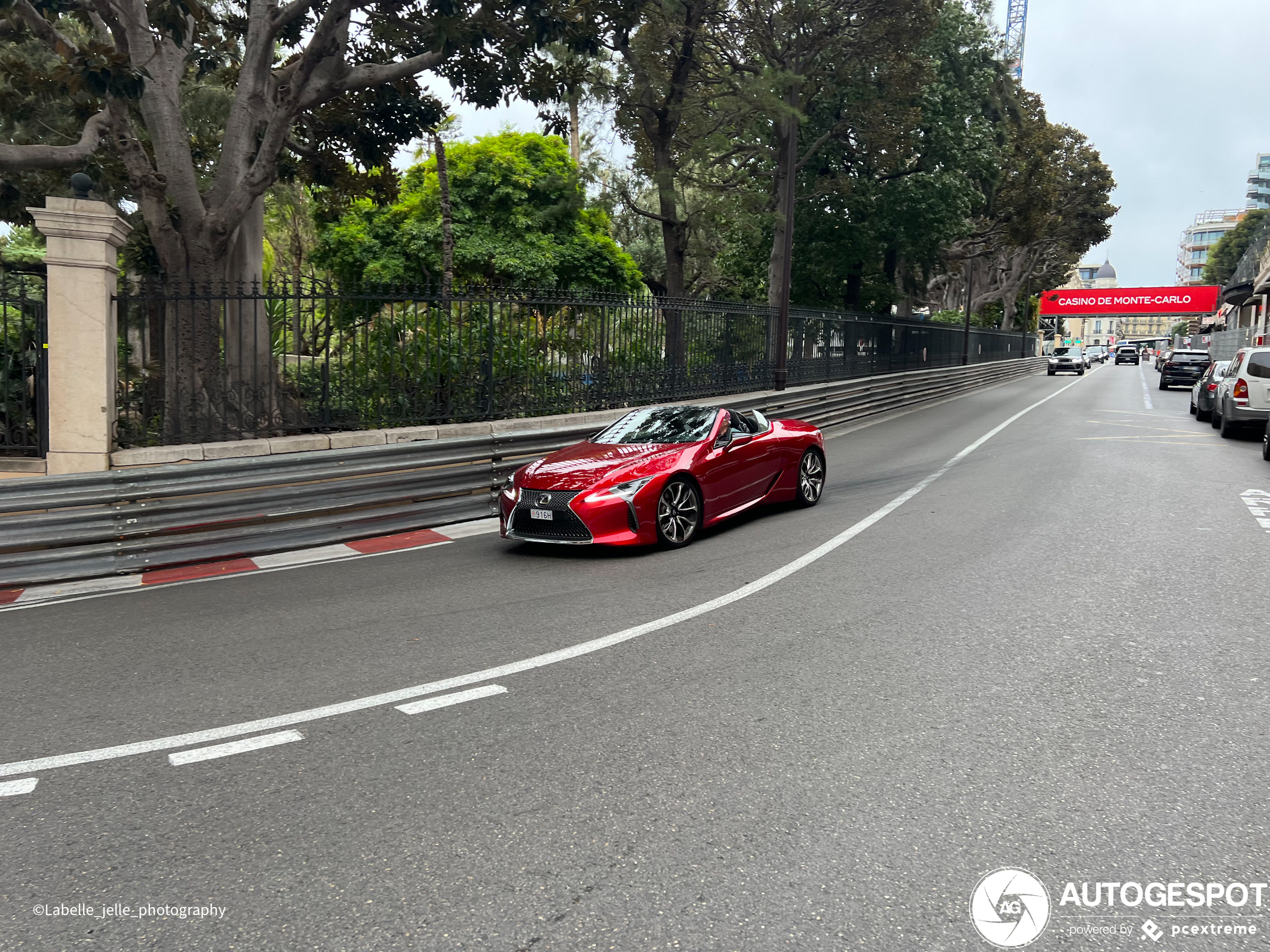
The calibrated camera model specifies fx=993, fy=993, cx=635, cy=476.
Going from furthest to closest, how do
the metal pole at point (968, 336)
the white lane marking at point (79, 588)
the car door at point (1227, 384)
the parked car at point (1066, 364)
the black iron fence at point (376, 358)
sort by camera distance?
1. the parked car at point (1066, 364)
2. the metal pole at point (968, 336)
3. the car door at point (1227, 384)
4. the black iron fence at point (376, 358)
5. the white lane marking at point (79, 588)

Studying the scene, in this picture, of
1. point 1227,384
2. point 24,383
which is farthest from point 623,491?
point 1227,384

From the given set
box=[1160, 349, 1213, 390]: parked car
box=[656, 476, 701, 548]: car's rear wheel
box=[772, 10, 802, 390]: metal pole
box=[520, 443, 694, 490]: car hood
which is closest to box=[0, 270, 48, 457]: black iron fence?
box=[520, 443, 694, 490]: car hood

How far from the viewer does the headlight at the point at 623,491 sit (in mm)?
8477

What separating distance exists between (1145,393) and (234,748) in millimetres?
38296

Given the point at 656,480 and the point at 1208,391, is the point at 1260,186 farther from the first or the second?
the point at 656,480

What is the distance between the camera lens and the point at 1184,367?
3869cm

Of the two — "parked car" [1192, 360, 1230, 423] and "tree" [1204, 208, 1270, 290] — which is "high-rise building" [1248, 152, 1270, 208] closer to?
"tree" [1204, 208, 1270, 290]

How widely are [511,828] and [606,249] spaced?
113ft

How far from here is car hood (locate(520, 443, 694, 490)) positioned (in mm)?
8672

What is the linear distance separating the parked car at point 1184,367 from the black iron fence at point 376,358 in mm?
29892

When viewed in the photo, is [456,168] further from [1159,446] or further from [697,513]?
[697,513]

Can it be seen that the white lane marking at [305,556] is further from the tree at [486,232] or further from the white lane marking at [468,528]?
the tree at [486,232]

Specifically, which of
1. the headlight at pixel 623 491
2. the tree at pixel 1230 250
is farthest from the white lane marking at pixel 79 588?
the tree at pixel 1230 250

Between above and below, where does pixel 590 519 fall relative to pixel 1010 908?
above
